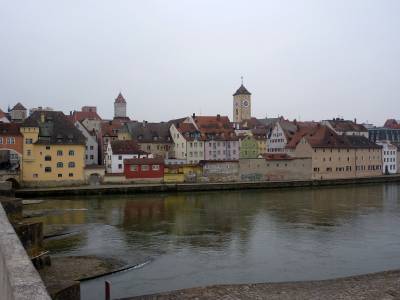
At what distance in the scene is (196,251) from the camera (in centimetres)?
2214

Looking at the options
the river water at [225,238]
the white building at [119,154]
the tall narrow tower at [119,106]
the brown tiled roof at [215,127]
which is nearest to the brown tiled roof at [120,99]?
the tall narrow tower at [119,106]

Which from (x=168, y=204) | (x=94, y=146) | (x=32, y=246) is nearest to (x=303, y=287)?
(x=32, y=246)

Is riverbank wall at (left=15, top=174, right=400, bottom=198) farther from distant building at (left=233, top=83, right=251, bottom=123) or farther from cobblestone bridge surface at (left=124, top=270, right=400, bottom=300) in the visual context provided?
distant building at (left=233, top=83, right=251, bottom=123)

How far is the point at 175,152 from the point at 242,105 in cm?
4491

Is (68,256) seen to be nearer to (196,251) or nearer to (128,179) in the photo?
(196,251)

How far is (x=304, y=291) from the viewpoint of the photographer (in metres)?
15.7

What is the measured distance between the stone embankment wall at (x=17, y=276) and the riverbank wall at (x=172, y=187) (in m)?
38.6

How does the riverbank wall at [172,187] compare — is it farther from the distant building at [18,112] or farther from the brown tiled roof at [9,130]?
the distant building at [18,112]

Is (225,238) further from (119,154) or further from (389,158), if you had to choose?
(389,158)

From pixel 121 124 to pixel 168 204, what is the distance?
103 ft

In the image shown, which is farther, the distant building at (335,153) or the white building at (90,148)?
the distant building at (335,153)

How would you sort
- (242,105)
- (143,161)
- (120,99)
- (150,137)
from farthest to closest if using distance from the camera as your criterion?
(242,105), (120,99), (150,137), (143,161)

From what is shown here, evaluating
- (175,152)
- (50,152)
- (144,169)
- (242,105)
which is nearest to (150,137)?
(175,152)

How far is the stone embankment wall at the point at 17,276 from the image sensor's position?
6.19 m
